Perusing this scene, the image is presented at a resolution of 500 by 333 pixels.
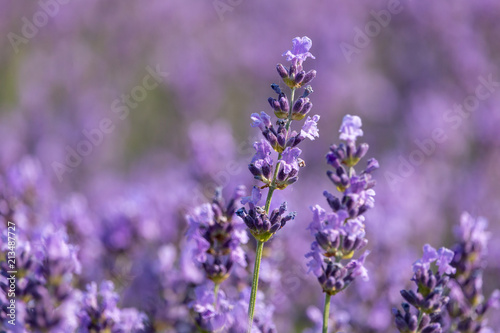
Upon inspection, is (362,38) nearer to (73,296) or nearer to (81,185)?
(81,185)

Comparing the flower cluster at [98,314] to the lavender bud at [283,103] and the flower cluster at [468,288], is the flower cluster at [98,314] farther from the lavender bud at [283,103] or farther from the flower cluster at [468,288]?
the flower cluster at [468,288]

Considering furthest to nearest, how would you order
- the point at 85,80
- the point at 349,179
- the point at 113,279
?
Answer: 1. the point at 85,80
2. the point at 113,279
3. the point at 349,179

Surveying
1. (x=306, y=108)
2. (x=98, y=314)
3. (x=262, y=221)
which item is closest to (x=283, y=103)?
(x=306, y=108)

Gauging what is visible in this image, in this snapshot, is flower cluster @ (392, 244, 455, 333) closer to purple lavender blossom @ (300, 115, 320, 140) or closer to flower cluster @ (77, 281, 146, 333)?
purple lavender blossom @ (300, 115, 320, 140)

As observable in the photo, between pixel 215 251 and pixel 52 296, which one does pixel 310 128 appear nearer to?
pixel 215 251

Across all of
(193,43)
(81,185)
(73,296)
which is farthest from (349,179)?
(193,43)

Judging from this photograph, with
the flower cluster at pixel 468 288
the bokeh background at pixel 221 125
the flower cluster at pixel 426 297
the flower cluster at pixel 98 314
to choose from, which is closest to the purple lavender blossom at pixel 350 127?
the flower cluster at pixel 426 297

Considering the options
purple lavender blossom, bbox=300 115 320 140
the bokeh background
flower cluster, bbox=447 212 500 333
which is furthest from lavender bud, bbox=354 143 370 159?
the bokeh background
